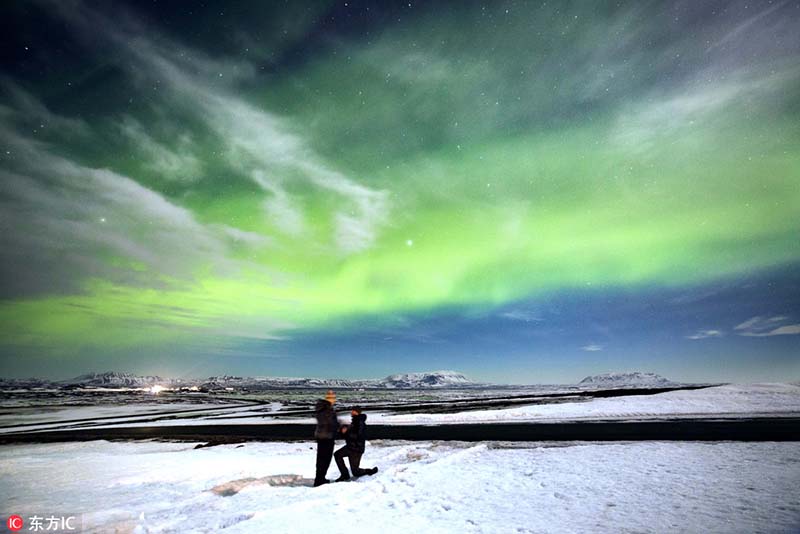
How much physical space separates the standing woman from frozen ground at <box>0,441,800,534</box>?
0.49 meters

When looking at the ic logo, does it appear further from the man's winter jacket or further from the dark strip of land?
the dark strip of land

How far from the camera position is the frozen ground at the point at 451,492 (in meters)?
6.26

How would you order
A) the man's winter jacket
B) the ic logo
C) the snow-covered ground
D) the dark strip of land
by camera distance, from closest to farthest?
the ic logo < the man's winter jacket < the dark strip of land < the snow-covered ground

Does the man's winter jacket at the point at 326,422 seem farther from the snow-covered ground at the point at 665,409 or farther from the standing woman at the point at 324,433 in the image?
the snow-covered ground at the point at 665,409

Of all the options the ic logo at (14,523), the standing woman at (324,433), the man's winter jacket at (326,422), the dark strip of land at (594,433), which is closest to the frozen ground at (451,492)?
the ic logo at (14,523)

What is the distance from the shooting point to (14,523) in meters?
7.05

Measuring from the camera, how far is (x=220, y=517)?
696 centimetres

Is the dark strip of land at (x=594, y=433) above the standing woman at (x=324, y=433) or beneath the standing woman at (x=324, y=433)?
beneath

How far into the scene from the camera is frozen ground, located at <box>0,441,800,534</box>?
6262 millimetres

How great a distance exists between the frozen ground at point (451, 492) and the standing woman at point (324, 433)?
489 mm

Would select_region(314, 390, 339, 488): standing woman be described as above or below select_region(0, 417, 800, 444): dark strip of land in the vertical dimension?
above

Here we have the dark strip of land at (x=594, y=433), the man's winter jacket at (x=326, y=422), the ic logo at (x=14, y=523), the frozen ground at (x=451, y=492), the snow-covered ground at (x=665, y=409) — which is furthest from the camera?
the snow-covered ground at (x=665, y=409)

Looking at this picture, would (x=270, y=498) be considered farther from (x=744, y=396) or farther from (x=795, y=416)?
(x=744, y=396)

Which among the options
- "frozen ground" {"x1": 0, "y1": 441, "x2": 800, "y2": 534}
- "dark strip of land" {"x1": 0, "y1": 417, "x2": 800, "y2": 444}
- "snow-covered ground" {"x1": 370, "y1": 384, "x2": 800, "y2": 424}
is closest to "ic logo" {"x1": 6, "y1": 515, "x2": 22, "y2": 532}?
"frozen ground" {"x1": 0, "y1": 441, "x2": 800, "y2": 534}
